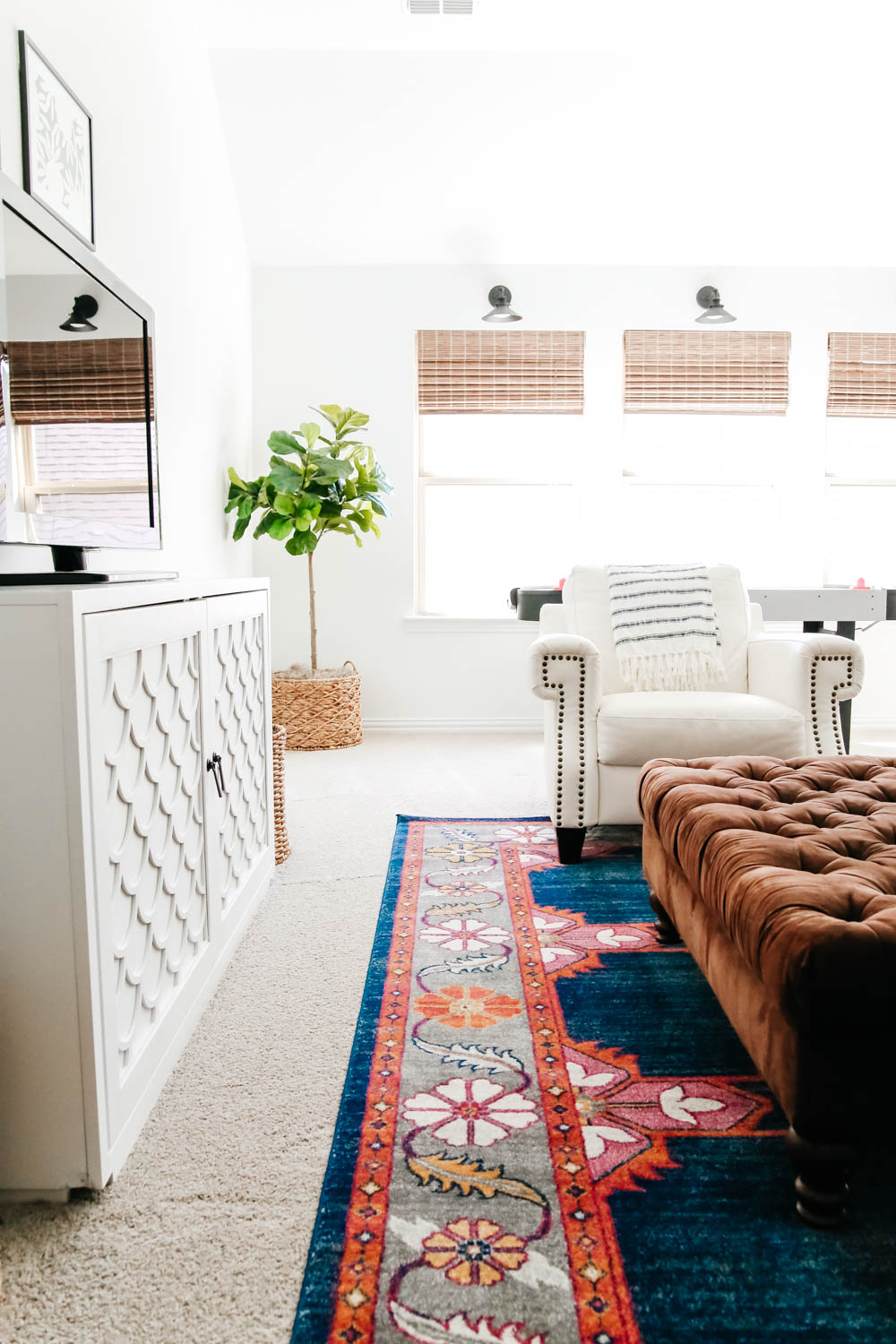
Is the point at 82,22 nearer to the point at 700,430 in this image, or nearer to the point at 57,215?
the point at 57,215

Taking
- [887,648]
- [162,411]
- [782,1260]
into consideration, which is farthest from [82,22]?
[887,648]

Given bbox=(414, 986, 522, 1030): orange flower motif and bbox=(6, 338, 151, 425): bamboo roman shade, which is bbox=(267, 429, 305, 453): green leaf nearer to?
bbox=(6, 338, 151, 425): bamboo roman shade

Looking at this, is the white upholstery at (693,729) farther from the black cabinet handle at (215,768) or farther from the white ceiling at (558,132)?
the white ceiling at (558,132)

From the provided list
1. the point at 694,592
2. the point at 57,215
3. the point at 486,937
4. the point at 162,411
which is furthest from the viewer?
the point at 162,411

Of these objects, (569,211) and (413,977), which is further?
(569,211)

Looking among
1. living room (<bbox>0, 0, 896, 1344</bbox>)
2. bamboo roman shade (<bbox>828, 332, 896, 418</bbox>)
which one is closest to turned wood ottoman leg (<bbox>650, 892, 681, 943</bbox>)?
living room (<bbox>0, 0, 896, 1344</bbox>)

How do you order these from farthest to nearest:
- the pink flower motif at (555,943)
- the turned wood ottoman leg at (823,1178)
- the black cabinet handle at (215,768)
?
the pink flower motif at (555,943) < the black cabinet handle at (215,768) < the turned wood ottoman leg at (823,1178)

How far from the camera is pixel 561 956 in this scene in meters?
1.97

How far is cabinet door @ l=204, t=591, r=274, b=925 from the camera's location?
1.82 metres

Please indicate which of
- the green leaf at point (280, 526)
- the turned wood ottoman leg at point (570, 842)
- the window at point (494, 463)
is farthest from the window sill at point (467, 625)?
the turned wood ottoman leg at point (570, 842)

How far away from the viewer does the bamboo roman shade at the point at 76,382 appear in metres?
1.65

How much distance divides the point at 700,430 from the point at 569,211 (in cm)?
128

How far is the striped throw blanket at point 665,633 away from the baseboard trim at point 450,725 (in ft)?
5.97

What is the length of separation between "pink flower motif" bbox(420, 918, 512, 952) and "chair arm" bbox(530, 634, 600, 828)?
51cm
